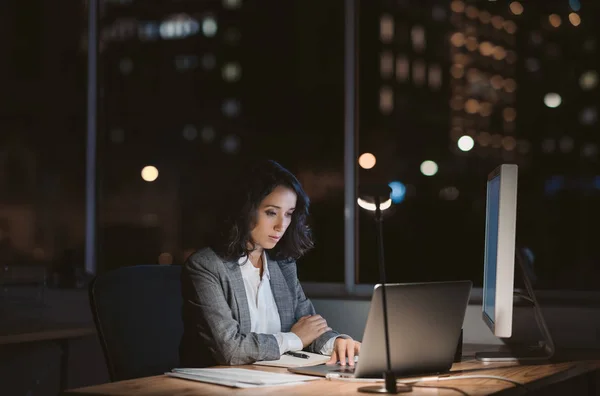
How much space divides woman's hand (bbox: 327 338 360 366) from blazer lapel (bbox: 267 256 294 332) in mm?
584

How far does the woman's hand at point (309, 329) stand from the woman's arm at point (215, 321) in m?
0.16

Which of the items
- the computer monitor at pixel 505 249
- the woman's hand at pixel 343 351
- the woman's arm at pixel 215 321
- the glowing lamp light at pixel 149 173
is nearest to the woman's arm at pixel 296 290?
the woman's arm at pixel 215 321

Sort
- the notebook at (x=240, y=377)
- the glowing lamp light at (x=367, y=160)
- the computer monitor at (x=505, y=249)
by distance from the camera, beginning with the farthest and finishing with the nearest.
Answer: the glowing lamp light at (x=367, y=160)
the computer monitor at (x=505, y=249)
the notebook at (x=240, y=377)

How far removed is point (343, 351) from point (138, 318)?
67 centimetres

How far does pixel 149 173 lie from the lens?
15.9ft

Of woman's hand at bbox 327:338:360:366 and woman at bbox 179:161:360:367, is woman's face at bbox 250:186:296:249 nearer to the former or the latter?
woman at bbox 179:161:360:367

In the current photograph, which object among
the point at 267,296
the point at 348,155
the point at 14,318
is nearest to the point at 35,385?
the point at 14,318

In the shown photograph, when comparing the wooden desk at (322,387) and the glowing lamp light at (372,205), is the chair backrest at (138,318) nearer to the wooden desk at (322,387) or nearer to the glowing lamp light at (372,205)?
the wooden desk at (322,387)

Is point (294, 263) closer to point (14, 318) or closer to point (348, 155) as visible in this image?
point (348, 155)

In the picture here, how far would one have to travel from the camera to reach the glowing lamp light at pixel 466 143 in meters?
2.92

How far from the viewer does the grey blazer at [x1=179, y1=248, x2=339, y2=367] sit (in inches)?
96.2

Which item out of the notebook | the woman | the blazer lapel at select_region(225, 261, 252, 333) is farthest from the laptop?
the blazer lapel at select_region(225, 261, 252, 333)

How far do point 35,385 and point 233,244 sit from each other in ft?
5.86

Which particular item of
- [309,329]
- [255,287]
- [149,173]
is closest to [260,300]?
[255,287]
